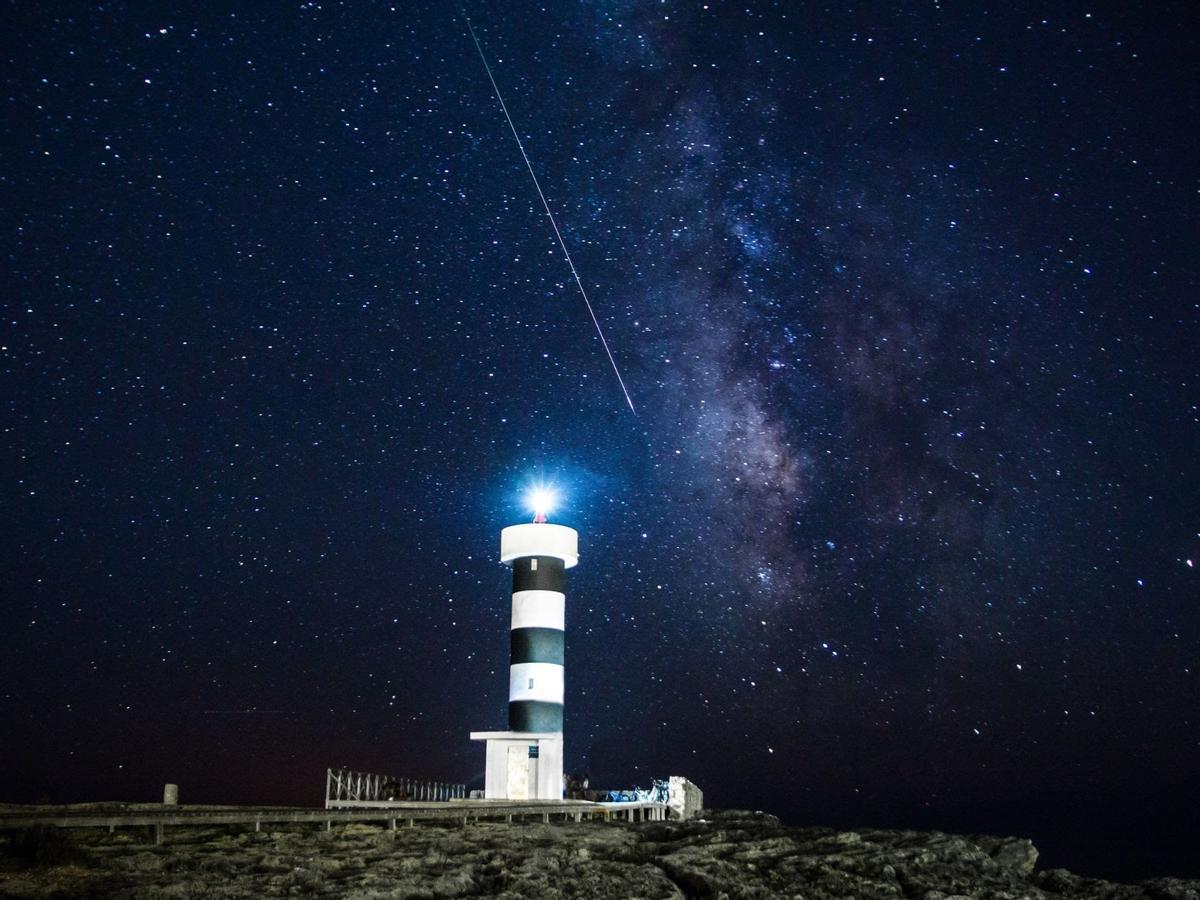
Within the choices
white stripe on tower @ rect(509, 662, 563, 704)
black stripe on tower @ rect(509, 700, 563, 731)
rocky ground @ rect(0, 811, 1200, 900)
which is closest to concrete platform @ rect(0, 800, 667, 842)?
rocky ground @ rect(0, 811, 1200, 900)

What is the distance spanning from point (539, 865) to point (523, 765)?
23772 mm

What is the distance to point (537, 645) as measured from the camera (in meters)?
38.4

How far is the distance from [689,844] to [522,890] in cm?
629

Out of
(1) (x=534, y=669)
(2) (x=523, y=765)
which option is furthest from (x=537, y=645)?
(2) (x=523, y=765)

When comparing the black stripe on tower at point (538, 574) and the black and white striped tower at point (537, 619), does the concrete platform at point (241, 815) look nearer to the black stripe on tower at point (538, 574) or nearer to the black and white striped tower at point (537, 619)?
the black and white striped tower at point (537, 619)

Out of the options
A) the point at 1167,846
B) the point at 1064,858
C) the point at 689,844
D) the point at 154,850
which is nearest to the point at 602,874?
the point at 689,844

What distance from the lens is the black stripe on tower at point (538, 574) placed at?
3956 centimetres

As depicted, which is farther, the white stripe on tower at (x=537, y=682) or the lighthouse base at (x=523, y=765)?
the white stripe on tower at (x=537, y=682)

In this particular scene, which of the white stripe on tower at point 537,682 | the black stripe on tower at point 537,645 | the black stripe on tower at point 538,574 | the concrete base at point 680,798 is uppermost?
the black stripe on tower at point 538,574

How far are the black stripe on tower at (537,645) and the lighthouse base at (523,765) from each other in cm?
283

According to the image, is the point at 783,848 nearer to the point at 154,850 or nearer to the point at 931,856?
the point at 931,856

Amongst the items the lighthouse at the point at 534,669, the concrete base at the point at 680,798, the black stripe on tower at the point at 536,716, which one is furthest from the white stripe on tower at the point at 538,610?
the concrete base at the point at 680,798

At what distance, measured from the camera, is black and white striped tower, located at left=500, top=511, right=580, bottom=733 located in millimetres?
37750

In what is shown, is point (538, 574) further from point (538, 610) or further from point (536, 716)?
point (536, 716)
